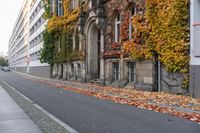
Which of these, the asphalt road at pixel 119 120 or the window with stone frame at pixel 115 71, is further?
the window with stone frame at pixel 115 71

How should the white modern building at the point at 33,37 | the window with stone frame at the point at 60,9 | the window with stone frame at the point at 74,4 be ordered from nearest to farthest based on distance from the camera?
the window with stone frame at the point at 74,4, the window with stone frame at the point at 60,9, the white modern building at the point at 33,37

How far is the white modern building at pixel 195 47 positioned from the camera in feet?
51.1

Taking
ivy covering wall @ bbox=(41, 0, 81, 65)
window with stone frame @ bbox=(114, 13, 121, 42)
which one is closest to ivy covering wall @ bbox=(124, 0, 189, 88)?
window with stone frame @ bbox=(114, 13, 121, 42)

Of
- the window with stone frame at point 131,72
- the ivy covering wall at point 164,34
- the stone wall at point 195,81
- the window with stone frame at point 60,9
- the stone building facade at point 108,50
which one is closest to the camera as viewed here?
the stone wall at point 195,81

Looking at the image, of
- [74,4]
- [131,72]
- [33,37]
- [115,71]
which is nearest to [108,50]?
[115,71]

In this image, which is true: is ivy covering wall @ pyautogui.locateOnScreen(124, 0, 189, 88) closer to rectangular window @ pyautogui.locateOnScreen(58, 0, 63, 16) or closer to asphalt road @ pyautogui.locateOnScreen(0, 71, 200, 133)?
asphalt road @ pyautogui.locateOnScreen(0, 71, 200, 133)

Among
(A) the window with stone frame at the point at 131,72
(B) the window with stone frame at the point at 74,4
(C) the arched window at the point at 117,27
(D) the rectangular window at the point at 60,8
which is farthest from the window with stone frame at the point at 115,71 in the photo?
(D) the rectangular window at the point at 60,8

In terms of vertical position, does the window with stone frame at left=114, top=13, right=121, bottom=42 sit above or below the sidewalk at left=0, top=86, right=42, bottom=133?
above

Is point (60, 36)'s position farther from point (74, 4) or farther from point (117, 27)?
point (117, 27)

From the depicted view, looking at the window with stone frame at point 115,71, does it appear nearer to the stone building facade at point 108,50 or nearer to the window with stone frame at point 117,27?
the stone building facade at point 108,50

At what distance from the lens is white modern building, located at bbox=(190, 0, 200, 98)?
15578mm

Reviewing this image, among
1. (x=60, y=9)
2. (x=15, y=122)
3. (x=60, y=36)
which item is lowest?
(x=15, y=122)

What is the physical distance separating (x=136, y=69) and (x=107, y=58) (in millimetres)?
4719

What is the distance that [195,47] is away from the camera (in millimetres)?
15844
